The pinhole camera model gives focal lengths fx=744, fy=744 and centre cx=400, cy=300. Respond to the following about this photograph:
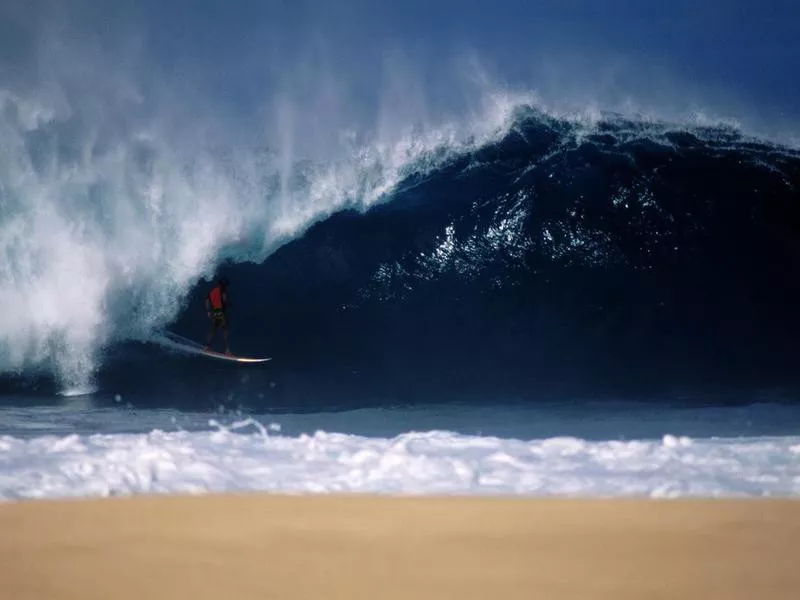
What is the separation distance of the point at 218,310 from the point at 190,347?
0.72 ft

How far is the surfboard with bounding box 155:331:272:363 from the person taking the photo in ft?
11.2

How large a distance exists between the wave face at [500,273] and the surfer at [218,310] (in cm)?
5

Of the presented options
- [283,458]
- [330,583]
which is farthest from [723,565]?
[283,458]

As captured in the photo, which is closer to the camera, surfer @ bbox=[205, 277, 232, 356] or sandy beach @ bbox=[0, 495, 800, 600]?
sandy beach @ bbox=[0, 495, 800, 600]

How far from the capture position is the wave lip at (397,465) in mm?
2129

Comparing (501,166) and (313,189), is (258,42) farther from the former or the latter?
(501,166)

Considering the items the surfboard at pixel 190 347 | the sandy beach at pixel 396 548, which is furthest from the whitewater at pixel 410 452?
the surfboard at pixel 190 347

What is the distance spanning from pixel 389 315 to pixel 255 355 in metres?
0.69

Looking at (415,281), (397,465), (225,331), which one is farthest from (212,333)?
(397,465)

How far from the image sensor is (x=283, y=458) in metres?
2.53

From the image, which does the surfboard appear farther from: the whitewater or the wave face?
the whitewater

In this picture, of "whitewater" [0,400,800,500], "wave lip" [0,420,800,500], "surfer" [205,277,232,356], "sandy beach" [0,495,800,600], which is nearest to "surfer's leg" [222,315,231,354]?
"surfer" [205,277,232,356]

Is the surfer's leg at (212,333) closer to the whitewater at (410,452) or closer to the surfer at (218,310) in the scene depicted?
the surfer at (218,310)

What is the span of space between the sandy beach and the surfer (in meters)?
1.51
